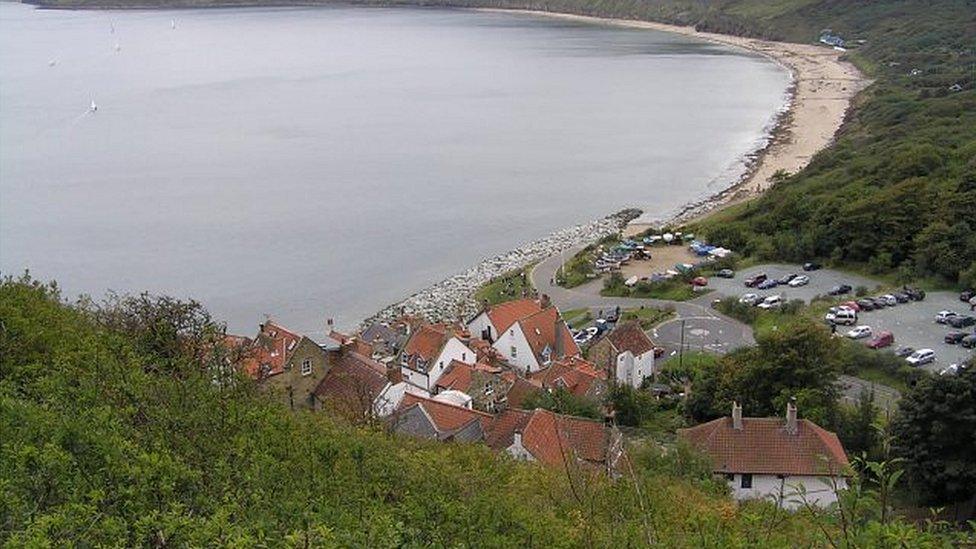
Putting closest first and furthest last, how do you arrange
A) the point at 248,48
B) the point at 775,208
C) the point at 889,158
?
the point at 775,208 < the point at 889,158 < the point at 248,48

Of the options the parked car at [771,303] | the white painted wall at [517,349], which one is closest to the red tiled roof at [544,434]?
the white painted wall at [517,349]

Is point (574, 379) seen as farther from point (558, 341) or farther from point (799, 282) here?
point (799, 282)

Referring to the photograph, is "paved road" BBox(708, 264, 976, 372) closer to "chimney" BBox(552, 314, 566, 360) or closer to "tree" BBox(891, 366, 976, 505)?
"tree" BBox(891, 366, 976, 505)

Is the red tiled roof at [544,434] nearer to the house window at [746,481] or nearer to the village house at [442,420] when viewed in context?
the village house at [442,420]

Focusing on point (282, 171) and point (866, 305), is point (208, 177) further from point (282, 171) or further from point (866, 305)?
point (866, 305)

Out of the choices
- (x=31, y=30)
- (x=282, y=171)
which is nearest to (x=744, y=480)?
Answer: (x=282, y=171)

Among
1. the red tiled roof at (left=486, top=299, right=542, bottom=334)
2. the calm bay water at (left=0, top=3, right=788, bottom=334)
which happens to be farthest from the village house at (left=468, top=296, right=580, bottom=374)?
the calm bay water at (left=0, top=3, right=788, bottom=334)
